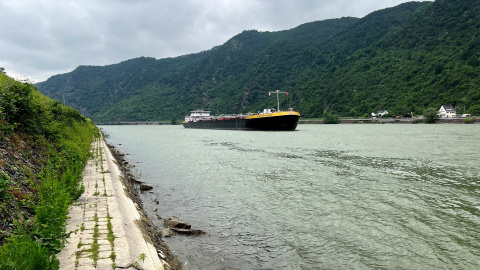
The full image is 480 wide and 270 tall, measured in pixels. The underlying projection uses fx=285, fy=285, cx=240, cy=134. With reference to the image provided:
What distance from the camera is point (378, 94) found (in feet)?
337

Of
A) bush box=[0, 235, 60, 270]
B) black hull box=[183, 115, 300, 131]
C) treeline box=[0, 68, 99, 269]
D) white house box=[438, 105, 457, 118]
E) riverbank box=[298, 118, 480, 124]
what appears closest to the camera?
bush box=[0, 235, 60, 270]

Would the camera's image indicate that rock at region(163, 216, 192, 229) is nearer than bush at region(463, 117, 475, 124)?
Yes

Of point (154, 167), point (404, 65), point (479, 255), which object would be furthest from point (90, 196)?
point (404, 65)

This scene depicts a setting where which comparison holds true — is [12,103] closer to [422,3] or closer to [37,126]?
[37,126]

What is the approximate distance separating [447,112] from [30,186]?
94.2m

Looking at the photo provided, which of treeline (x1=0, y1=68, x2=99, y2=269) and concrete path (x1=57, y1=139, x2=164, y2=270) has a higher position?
treeline (x1=0, y1=68, x2=99, y2=269)

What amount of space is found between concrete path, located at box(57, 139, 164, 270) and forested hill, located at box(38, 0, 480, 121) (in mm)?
92870

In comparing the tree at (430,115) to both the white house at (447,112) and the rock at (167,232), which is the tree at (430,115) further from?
the rock at (167,232)

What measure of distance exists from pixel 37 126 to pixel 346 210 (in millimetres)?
10819

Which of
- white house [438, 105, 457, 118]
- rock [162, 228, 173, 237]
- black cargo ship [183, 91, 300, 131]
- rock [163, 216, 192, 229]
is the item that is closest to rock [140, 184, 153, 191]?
rock [163, 216, 192, 229]

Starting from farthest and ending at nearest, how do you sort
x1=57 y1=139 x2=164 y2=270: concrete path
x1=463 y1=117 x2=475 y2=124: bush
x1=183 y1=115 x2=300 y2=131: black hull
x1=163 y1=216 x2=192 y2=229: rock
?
x1=463 y1=117 x2=475 y2=124: bush
x1=183 y1=115 x2=300 y2=131: black hull
x1=163 y1=216 x2=192 y2=229: rock
x1=57 y1=139 x2=164 y2=270: concrete path

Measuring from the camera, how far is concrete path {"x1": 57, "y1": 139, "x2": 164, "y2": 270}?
168 inches

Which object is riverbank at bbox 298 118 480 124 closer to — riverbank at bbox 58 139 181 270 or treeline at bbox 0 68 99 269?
riverbank at bbox 58 139 181 270

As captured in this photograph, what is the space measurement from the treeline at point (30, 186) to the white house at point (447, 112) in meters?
90.5
